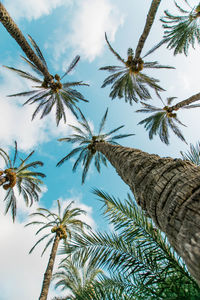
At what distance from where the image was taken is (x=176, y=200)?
1259 millimetres

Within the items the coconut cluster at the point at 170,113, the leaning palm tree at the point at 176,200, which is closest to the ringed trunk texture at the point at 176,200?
the leaning palm tree at the point at 176,200

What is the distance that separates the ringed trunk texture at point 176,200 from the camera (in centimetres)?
102

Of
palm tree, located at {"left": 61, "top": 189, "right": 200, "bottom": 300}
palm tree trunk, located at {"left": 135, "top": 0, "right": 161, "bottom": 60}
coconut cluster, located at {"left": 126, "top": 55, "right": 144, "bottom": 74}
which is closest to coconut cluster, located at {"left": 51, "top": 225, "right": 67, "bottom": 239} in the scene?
palm tree, located at {"left": 61, "top": 189, "right": 200, "bottom": 300}

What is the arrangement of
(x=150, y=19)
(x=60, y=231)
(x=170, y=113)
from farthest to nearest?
(x=60, y=231) < (x=170, y=113) < (x=150, y=19)

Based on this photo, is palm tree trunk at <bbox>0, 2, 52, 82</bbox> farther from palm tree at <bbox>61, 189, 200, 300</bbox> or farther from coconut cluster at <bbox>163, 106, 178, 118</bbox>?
coconut cluster at <bbox>163, 106, 178, 118</bbox>

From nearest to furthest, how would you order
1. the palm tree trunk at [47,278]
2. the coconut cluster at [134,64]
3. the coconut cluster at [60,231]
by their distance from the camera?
the palm tree trunk at [47,278], the coconut cluster at [134,64], the coconut cluster at [60,231]

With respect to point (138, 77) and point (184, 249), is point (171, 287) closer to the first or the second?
point (184, 249)

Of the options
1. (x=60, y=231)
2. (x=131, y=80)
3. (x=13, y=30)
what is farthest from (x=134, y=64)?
(x=60, y=231)

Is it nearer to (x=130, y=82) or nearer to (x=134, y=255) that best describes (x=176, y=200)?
(x=134, y=255)

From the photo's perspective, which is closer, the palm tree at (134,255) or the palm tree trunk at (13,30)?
the palm tree at (134,255)

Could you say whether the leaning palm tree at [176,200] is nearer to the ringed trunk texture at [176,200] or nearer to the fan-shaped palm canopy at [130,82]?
the ringed trunk texture at [176,200]

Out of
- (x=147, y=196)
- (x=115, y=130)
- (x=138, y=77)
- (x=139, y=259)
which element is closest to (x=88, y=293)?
(x=139, y=259)

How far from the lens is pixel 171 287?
2652 mm

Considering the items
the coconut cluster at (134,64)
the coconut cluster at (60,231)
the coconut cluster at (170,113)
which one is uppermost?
the coconut cluster at (134,64)
